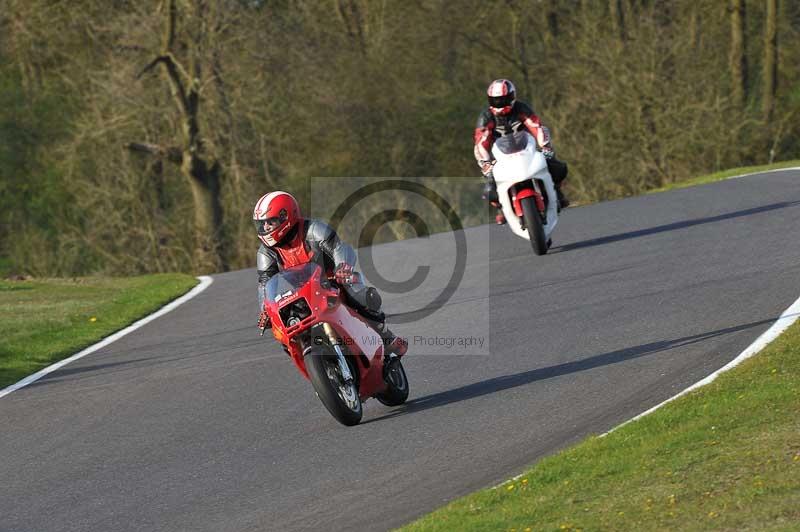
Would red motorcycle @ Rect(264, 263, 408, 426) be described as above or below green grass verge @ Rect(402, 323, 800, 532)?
above

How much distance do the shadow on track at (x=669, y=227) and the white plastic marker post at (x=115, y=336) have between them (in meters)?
4.54

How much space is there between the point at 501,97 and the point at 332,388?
22.5ft

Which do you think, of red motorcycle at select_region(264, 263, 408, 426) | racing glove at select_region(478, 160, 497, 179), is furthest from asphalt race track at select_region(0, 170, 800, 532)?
racing glove at select_region(478, 160, 497, 179)

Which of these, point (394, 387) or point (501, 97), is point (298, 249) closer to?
point (394, 387)

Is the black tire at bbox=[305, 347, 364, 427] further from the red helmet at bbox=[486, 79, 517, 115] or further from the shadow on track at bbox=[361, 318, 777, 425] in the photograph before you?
the red helmet at bbox=[486, 79, 517, 115]

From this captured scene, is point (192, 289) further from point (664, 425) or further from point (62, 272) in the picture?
point (62, 272)

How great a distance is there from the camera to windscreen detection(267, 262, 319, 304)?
8.02 metres

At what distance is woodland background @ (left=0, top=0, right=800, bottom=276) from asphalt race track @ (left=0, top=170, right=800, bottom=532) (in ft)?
47.6

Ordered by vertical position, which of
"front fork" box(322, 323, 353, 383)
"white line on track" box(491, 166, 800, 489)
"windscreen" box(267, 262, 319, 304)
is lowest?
"white line on track" box(491, 166, 800, 489)

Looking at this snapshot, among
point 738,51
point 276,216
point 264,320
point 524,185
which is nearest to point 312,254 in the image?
point 276,216

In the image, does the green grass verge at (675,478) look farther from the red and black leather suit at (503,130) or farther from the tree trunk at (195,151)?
the tree trunk at (195,151)

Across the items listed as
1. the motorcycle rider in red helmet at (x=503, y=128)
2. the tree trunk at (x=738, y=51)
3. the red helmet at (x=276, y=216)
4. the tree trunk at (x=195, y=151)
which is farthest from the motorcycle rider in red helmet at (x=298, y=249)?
the tree trunk at (x=738, y=51)

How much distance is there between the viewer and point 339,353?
26.6 feet

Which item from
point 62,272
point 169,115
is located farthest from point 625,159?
point 62,272
